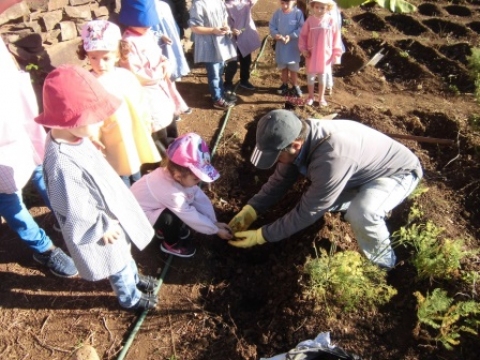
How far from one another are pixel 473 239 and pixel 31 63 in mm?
4146

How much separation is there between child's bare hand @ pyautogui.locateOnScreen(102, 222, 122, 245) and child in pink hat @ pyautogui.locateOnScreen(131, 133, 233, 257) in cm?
55

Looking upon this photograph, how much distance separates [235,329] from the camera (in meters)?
2.95

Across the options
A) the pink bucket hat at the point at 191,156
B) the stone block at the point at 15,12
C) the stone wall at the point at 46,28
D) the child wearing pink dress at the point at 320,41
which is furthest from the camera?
the child wearing pink dress at the point at 320,41

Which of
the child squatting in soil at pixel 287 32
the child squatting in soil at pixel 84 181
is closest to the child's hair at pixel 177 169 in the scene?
the child squatting in soil at pixel 84 181

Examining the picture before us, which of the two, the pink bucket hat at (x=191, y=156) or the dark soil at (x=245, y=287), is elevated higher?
the pink bucket hat at (x=191, y=156)

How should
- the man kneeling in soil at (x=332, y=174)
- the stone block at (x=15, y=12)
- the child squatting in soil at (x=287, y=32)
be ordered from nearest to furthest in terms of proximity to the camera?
the man kneeling in soil at (x=332, y=174)
the stone block at (x=15, y=12)
the child squatting in soil at (x=287, y=32)

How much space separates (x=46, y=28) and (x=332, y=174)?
3.06 meters

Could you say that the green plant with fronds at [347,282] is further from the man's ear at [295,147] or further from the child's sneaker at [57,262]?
the child's sneaker at [57,262]

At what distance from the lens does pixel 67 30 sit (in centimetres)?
421

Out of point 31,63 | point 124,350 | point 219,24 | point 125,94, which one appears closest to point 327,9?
point 219,24

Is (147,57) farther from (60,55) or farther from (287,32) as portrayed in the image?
(287,32)

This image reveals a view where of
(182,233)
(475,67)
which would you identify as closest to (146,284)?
(182,233)

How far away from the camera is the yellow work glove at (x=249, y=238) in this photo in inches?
124

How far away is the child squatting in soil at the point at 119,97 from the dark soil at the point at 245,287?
32.5 inches
